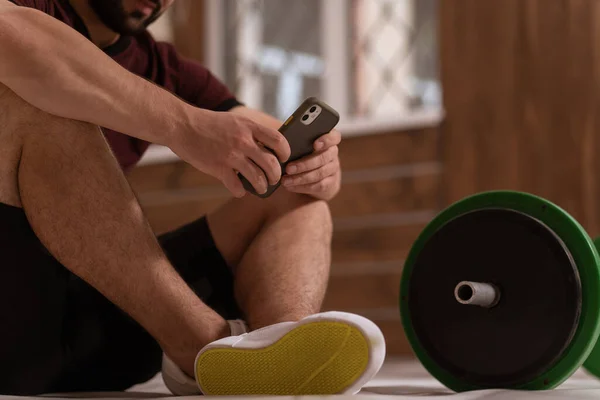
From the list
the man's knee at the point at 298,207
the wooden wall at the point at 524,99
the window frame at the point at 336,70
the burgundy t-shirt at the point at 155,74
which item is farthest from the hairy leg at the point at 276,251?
the window frame at the point at 336,70

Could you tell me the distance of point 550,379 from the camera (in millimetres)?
941

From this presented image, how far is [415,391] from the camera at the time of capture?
43.8 inches

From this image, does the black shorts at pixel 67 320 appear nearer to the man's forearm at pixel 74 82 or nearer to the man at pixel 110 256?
the man at pixel 110 256

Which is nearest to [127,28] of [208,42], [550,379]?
[550,379]

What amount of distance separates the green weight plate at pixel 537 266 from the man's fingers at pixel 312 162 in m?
0.18

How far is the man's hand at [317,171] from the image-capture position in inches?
42.6

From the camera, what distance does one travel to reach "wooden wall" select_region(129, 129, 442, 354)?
2.60 meters

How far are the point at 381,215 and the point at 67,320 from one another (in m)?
1.76

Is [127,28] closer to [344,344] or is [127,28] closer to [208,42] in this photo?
[344,344]

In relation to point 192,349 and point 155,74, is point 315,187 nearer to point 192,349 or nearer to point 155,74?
point 192,349

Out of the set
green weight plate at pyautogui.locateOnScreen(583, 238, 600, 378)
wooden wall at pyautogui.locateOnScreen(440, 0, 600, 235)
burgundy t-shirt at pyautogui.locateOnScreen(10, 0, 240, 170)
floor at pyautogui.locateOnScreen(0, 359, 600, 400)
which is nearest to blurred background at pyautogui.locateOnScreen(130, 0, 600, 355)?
wooden wall at pyautogui.locateOnScreen(440, 0, 600, 235)

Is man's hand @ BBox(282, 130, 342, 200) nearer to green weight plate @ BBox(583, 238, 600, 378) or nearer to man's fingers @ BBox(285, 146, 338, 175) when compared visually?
man's fingers @ BBox(285, 146, 338, 175)

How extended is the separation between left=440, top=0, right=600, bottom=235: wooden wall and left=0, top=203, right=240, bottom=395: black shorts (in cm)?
147

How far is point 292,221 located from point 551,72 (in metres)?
1.56
